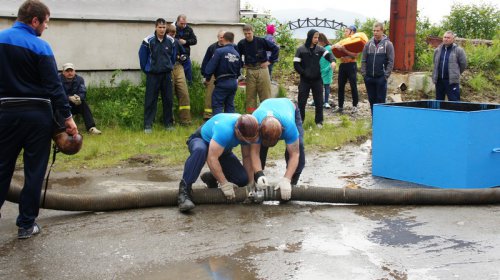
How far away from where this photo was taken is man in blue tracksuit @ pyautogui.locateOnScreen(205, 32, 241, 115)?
11.8 m

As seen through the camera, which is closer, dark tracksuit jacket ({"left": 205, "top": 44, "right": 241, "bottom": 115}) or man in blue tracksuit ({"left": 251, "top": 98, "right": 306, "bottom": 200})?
man in blue tracksuit ({"left": 251, "top": 98, "right": 306, "bottom": 200})

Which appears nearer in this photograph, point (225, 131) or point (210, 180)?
point (225, 131)

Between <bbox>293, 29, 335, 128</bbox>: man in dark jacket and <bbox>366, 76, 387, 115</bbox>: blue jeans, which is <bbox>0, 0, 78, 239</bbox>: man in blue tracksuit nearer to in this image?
<bbox>293, 29, 335, 128</bbox>: man in dark jacket

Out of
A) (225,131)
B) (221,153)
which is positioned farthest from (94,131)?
(225,131)

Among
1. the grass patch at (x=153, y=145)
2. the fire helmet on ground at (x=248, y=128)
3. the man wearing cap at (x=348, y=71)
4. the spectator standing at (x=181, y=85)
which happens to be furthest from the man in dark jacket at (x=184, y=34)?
the fire helmet on ground at (x=248, y=128)

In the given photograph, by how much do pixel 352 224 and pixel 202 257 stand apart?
173 cm

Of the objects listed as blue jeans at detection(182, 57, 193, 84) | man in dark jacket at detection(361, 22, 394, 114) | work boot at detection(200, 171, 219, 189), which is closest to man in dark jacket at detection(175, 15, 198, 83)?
blue jeans at detection(182, 57, 193, 84)

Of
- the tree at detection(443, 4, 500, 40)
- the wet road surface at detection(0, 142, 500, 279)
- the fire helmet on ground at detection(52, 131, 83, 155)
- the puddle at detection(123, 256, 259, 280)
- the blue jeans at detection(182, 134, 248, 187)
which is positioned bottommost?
the puddle at detection(123, 256, 259, 280)

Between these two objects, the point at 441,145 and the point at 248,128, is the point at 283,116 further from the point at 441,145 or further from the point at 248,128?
the point at 441,145

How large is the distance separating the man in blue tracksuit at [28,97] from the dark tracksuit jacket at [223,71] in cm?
594

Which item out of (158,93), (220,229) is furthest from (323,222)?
(158,93)

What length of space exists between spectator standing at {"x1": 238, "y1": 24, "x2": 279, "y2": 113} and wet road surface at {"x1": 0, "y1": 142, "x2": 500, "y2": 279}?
5.62 m

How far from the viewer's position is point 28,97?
5.86m

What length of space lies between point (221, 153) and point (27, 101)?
6.70 feet
